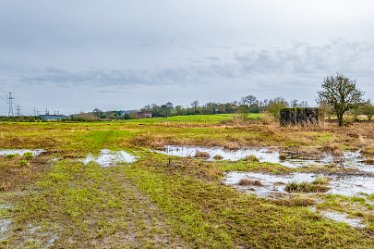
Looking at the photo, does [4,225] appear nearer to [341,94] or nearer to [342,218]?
[342,218]

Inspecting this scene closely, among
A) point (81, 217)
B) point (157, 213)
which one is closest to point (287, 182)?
point (157, 213)

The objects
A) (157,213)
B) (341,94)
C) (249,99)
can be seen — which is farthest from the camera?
(249,99)

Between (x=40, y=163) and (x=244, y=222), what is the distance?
15.1m

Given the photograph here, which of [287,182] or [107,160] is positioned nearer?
[287,182]

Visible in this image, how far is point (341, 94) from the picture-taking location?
50.3m

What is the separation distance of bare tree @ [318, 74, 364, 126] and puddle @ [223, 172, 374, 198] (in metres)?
38.5

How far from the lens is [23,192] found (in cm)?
1261

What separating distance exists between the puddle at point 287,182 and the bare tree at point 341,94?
126 ft

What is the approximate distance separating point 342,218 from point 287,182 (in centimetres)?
504

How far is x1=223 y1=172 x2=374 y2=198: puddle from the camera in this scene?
12266mm

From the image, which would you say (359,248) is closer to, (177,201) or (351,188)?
→ (177,201)

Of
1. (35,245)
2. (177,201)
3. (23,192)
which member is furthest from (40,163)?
(35,245)

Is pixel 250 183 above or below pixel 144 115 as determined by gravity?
below

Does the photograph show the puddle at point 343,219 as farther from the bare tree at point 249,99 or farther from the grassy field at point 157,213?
the bare tree at point 249,99
